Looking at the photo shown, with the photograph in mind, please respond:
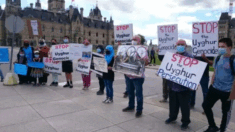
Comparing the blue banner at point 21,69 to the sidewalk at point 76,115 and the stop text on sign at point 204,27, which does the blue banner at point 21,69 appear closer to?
the sidewalk at point 76,115

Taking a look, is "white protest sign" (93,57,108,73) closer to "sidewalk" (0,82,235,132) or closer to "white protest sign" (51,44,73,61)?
"sidewalk" (0,82,235,132)

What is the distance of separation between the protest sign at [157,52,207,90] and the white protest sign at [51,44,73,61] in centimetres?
438

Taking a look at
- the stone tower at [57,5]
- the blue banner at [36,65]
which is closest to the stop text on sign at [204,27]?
the blue banner at [36,65]

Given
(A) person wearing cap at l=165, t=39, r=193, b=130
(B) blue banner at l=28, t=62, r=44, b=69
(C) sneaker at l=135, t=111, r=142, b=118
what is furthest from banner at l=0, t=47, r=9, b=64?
(A) person wearing cap at l=165, t=39, r=193, b=130

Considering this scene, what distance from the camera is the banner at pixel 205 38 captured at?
5.54 m

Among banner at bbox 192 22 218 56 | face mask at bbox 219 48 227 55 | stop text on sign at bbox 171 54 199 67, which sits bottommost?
stop text on sign at bbox 171 54 199 67

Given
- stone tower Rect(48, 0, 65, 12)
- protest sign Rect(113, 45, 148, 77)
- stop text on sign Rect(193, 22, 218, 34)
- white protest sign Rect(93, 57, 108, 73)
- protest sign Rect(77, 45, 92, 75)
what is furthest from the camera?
stone tower Rect(48, 0, 65, 12)

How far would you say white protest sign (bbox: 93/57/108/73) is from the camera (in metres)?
6.05

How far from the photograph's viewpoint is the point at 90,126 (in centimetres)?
416

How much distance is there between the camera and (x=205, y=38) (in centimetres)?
569

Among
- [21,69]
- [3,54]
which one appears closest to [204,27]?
[21,69]

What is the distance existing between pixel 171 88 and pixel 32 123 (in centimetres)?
327

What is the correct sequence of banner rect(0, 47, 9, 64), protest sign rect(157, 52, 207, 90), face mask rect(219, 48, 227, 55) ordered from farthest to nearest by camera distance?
banner rect(0, 47, 9, 64)
protest sign rect(157, 52, 207, 90)
face mask rect(219, 48, 227, 55)

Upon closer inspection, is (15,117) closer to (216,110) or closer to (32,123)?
(32,123)
